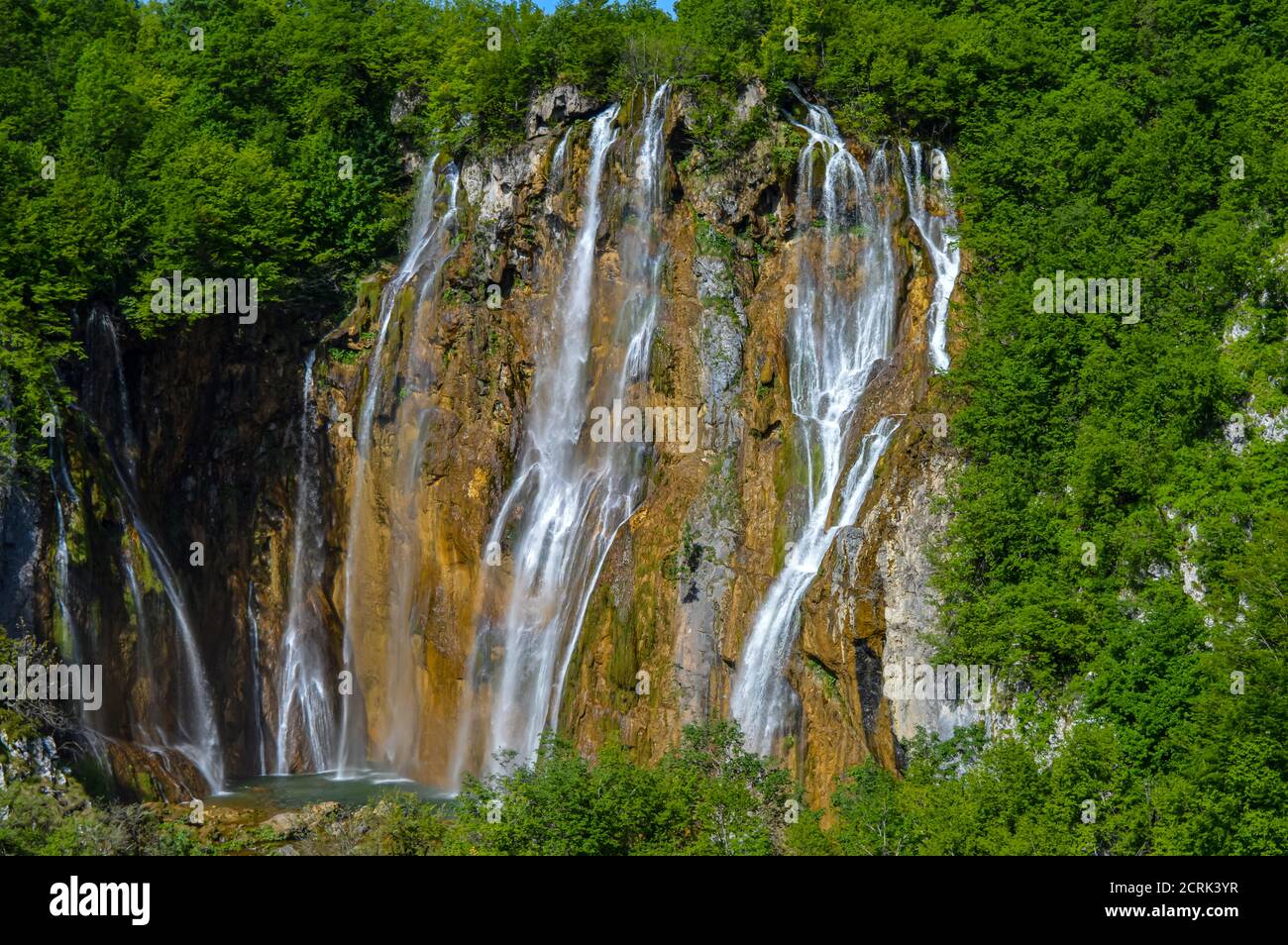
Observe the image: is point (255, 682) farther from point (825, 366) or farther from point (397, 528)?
point (825, 366)

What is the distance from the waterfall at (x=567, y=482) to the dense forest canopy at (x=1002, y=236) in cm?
362

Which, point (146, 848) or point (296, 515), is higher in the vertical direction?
point (296, 515)

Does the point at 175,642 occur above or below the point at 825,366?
below

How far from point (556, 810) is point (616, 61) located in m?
23.1

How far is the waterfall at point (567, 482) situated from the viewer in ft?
118

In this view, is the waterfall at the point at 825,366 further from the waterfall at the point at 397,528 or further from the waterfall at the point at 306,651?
the waterfall at the point at 306,651

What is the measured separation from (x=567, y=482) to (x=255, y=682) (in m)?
10.4

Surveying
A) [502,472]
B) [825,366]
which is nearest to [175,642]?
[502,472]

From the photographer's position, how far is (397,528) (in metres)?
39.8

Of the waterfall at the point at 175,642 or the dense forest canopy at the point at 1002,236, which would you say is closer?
the dense forest canopy at the point at 1002,236

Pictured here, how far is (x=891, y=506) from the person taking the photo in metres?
30.1

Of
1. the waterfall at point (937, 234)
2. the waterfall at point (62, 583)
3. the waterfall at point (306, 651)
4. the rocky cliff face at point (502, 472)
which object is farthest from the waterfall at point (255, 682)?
the waterfall at point (937, 234)
